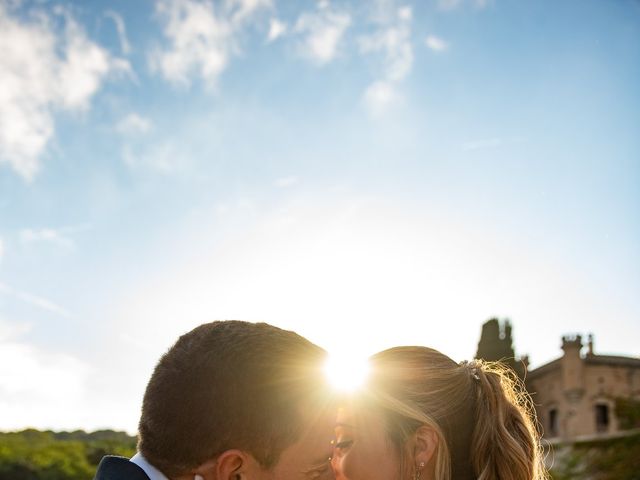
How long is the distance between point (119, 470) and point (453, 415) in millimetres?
2471

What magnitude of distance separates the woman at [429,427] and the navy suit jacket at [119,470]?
181 centimetres

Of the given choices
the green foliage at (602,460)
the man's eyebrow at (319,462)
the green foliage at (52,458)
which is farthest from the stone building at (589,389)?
the man's eyebrow at (319,462)

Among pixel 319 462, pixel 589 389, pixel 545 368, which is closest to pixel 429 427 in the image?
pixel 319 462

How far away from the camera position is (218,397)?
2.49 metres

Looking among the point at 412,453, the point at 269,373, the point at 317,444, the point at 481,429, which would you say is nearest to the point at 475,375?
the point at 481,429

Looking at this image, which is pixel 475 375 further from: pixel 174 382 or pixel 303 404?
pixel 174 382

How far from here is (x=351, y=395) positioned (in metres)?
3.98

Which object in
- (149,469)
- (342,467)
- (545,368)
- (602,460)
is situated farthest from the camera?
(545,368)

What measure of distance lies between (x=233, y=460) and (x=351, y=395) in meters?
1.53

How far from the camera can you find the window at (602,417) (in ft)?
133

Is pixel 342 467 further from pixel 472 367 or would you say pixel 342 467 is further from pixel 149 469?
pixel 149 469

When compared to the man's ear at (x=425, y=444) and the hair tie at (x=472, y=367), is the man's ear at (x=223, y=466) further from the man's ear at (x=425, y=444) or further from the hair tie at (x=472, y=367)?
the hair tie at (x=472, y=367)

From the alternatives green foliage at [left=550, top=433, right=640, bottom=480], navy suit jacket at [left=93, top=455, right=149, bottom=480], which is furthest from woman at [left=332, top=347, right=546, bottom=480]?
green foliage at [left=550, top=433, right=640, bottom=480]

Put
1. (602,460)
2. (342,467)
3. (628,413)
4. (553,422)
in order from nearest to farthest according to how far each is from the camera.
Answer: (342,467) → (602,460) → (628,413) → (553,422)
